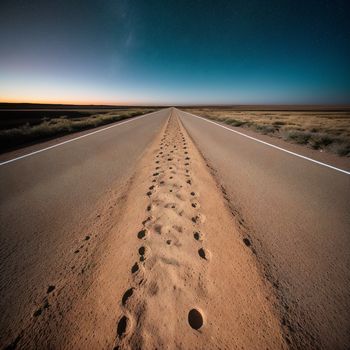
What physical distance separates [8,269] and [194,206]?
257 cm

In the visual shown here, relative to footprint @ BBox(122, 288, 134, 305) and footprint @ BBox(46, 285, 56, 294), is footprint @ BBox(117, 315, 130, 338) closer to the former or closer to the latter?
footprint @ BBox(122, 288, 134, 305)

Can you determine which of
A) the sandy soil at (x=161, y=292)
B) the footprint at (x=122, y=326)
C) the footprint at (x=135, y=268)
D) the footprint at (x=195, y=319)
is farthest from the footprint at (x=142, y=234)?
the footprint at (x=195, y=319)

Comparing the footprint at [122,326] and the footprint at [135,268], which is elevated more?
the footprint at [122,326]

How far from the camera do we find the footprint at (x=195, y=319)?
1470 millimetres

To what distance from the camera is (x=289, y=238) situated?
2475 mm

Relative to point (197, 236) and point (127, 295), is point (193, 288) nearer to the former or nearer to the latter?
point (127, 295)

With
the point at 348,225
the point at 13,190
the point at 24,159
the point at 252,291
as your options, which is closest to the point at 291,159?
the point at 348,225

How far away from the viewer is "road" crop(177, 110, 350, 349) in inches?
62.1

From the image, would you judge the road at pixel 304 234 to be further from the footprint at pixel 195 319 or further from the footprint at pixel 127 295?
the footprint at pixel 127 295

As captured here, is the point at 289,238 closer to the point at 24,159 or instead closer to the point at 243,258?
the point at 243,258

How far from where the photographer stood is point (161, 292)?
1729 mm

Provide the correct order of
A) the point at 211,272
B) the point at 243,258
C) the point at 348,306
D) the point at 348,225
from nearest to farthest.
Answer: the point at 348,306 → the point at 211,272 → the point at 243,258 → the point at 348,225

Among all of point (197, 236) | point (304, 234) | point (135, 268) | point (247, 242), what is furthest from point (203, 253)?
point (304, 234)

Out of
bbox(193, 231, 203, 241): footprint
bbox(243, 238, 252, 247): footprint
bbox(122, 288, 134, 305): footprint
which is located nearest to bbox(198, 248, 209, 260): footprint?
bbox(193, 231, 203, 241): footprint
